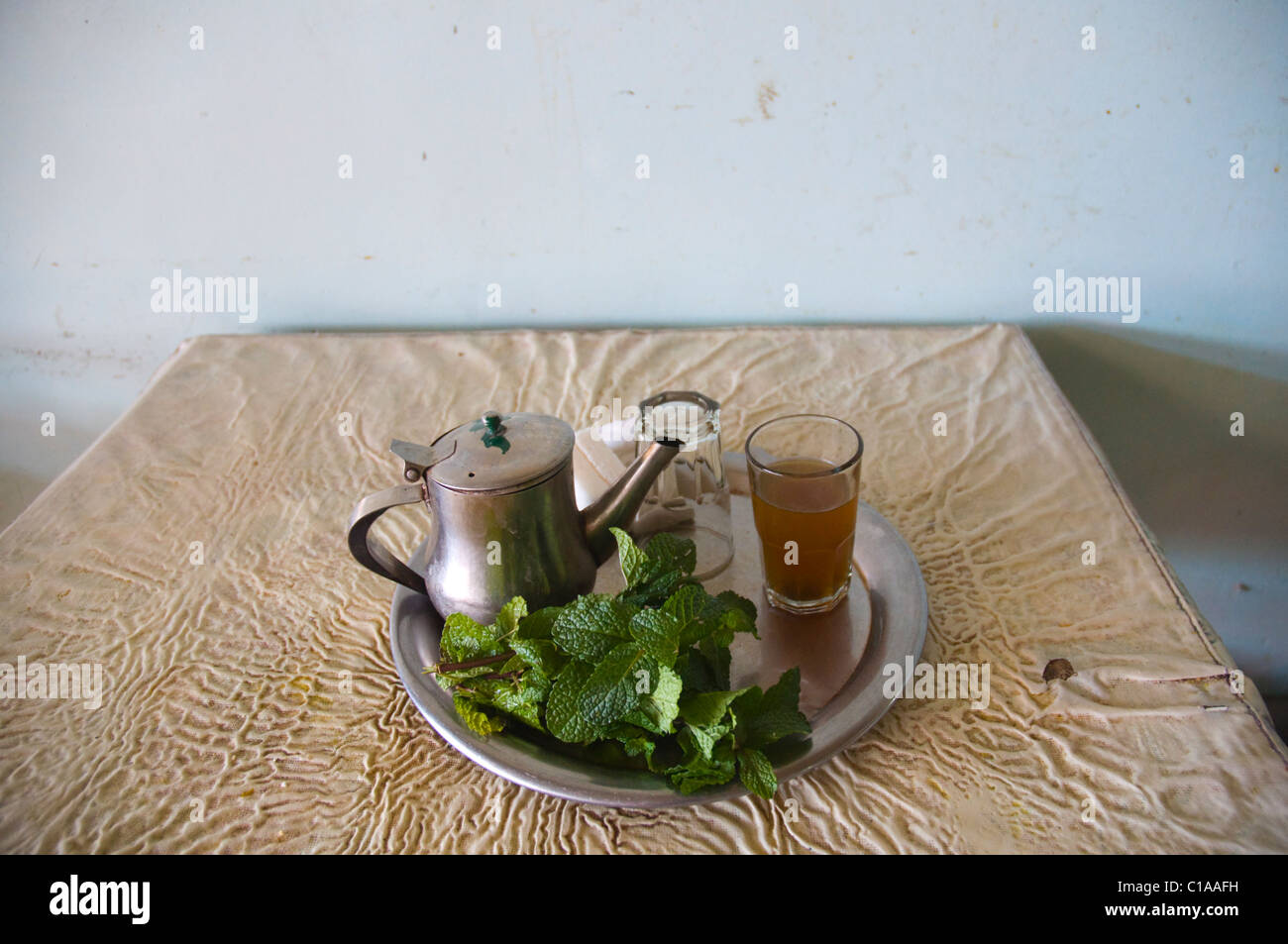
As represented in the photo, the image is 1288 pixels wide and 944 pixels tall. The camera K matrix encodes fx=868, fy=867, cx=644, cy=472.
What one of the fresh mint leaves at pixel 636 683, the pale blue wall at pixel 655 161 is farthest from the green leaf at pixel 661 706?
the pale blue wall at pixel 655 161

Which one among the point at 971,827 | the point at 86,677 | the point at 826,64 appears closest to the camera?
the point at 971,827

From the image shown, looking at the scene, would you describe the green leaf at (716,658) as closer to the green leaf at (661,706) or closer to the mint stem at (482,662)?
the green leaf at (661,706)

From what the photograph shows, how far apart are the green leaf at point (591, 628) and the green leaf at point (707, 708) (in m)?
0.07

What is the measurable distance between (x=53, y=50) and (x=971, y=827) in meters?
1.46

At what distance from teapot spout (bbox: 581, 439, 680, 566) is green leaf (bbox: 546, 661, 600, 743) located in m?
0.16

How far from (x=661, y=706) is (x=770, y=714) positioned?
84 millimetres

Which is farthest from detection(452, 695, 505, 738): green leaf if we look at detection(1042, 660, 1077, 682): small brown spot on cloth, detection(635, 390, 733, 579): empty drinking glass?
detection(1042, 660, 1077, 682): small brown spot on cloth

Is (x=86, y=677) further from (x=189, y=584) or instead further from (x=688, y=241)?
(x=688, y=241)

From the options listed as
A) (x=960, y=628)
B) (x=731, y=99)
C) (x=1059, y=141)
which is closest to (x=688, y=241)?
(x=731, y=99)

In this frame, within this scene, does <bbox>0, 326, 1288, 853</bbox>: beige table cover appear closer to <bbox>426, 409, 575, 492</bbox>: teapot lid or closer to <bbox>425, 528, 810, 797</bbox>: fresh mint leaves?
<bbox>425, 528, 810, 797</bbox>: fresh mint leaves

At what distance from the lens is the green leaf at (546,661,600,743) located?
61 cm

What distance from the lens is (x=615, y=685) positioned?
0.61 metres

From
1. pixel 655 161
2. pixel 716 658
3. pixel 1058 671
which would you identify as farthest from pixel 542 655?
pixel 655 161

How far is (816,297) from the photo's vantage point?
1318 millimetres
